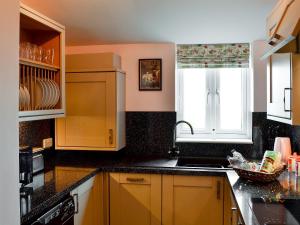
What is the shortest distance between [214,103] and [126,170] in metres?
1.19

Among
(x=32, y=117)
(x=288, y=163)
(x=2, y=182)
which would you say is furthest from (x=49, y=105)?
(x=288, y=163)

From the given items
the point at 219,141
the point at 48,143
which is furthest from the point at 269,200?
the point at 48,143

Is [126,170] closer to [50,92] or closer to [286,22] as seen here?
[50,92]

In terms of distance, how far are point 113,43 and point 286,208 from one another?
214cm

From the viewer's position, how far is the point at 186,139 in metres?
3.02

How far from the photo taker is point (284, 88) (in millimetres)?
1804

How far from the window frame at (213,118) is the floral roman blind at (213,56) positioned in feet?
0.39

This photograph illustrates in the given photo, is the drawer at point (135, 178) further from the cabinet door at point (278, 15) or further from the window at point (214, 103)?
the cabinet door at point (278, 15)

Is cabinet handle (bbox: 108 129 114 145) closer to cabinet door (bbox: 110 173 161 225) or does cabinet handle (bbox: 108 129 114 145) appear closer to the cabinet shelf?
cabinet door (bbox: 110 173 161 225)

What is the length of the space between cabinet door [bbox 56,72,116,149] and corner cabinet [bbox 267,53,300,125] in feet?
4.28

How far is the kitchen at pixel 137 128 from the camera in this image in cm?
194

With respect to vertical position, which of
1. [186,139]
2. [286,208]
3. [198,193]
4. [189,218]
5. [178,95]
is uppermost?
[178,95]

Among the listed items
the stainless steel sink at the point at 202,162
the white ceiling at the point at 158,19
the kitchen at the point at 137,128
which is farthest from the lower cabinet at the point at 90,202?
the white ceiling at the point at 158,19

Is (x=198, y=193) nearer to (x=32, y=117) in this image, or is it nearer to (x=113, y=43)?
(x=32, y=117)
